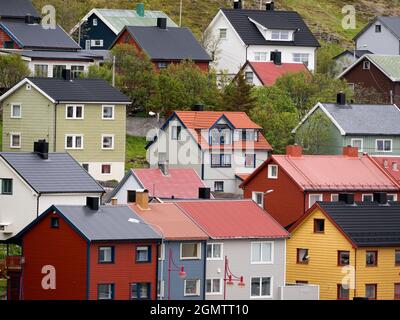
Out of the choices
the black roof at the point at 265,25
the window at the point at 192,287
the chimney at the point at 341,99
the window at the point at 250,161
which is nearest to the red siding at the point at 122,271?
the window at the point at 192,287

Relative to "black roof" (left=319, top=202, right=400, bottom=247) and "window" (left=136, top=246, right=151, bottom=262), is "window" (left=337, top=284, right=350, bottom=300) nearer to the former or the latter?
"black roof" (left=319, top=202, right=400, bottom=247)

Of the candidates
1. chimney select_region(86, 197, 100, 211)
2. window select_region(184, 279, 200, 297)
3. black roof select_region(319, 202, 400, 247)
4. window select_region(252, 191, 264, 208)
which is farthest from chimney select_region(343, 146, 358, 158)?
chimney select_region(86, 197, 100, 211)

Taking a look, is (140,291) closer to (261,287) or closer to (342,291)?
(261,287)

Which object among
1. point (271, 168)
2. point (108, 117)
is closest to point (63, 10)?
point (108, 117)

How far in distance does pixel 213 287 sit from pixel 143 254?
3.65m

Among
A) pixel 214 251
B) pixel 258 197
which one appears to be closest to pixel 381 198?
pixel 258 197

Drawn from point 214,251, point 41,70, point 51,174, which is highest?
point 41,70

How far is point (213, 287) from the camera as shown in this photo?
46469 mm

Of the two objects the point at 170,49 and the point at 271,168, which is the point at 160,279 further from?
the point at 170,49

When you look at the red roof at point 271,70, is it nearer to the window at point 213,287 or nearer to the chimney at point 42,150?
the chimney at point 42,150

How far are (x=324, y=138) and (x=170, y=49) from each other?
1623cm

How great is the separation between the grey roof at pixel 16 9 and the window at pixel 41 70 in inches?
319

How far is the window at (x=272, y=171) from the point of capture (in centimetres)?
5856

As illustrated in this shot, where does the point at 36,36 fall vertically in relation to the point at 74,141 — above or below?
above
